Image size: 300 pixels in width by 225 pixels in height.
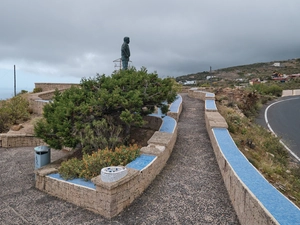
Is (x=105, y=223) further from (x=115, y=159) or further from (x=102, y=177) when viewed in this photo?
(x=115, y=159)

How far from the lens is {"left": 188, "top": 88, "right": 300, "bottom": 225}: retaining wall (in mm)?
4156

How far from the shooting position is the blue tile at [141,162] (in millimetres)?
6682

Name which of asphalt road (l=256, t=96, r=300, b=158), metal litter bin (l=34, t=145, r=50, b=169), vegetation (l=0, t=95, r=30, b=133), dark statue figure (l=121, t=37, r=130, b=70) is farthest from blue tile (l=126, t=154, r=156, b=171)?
vegetation (l=0, t=95, r=30, b=133)

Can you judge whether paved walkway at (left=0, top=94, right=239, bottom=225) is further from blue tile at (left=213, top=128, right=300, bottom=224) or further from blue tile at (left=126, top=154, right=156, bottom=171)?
blue tile at (left=213, top=128, right=300, bottom=224)

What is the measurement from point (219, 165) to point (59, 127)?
5.05 metres

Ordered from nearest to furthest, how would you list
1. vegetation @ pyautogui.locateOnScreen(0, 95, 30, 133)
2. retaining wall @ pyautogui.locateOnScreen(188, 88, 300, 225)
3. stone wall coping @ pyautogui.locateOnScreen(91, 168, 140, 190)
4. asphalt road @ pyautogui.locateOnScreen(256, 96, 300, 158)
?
1. retaining wall @ pyautogui.locateOnScreen(188, 88, 300, 225)
2. stone wall coping @ pyautogui.locateOnScreen(91, 168, 140, 190)
3. asphalt road @ pyautogui.locateOnScreen(256, 96, 300, 158)
4. vegetation @ pyautogui.locateOnScreen(0, 95, 30, 133)

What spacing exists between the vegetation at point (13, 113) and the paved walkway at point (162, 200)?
6.03 meters

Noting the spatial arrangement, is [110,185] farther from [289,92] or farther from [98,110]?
[289,92]

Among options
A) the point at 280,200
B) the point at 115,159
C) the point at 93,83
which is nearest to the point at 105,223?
the point at 115,159

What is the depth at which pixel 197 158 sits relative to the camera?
8.43 meters

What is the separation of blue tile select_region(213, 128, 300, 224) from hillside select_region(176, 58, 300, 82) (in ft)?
234

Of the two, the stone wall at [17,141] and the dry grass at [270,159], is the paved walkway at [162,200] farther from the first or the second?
the stone wall at [17,141]

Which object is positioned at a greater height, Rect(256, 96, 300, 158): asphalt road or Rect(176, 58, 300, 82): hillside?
Rect(176, 58, 300, 82): hillside

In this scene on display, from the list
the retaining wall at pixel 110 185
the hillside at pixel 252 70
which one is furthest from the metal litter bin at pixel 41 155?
the hillside at pixel 252 70
